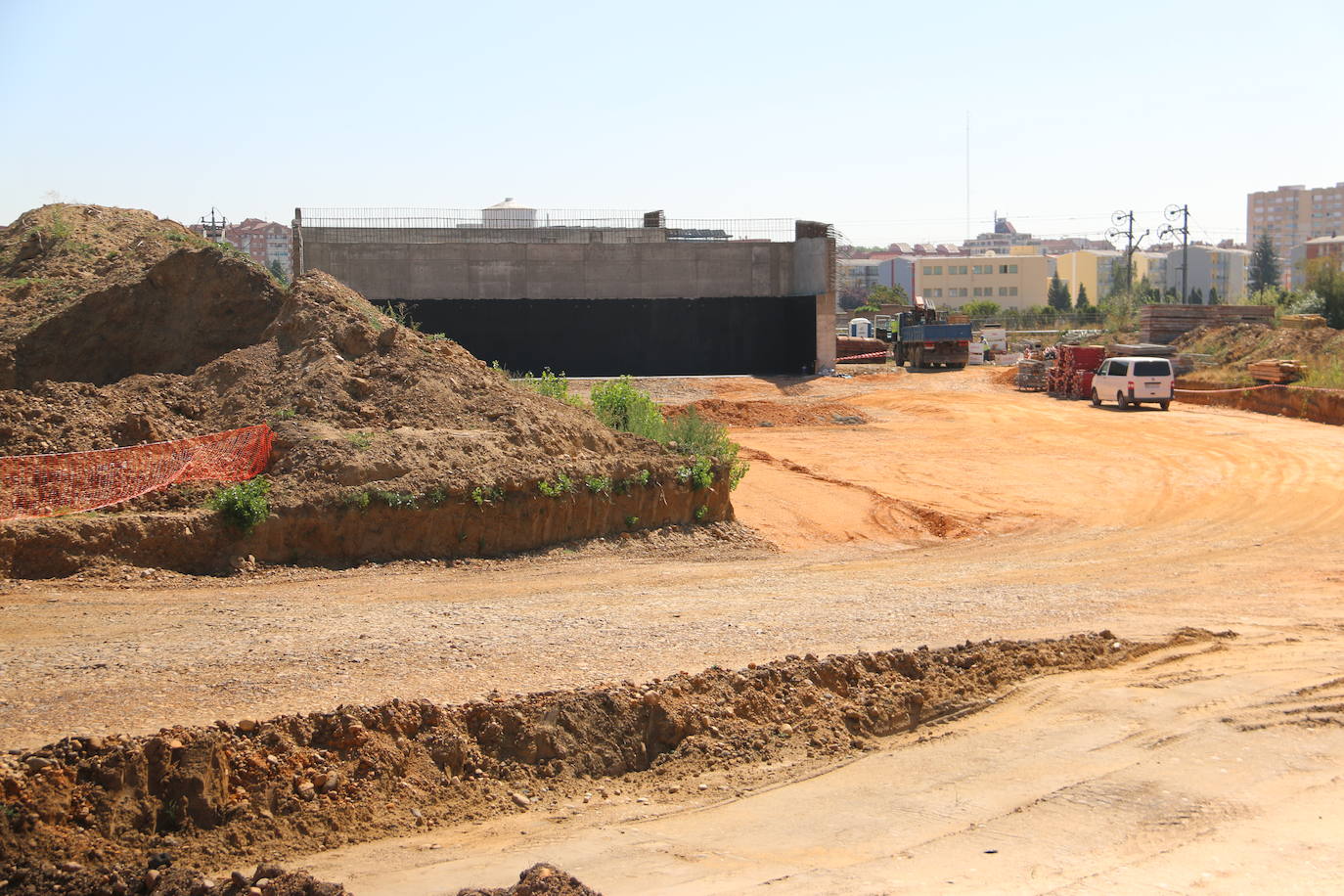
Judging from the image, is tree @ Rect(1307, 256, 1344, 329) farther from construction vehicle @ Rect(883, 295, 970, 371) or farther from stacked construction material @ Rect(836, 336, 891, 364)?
stacked construction material @ Rect(836, 336, 891, 364)

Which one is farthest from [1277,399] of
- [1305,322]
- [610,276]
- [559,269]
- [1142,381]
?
[559,269]

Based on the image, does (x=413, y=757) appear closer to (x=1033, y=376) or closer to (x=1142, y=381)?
(x=1142, y=381)

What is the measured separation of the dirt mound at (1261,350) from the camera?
35125 mm

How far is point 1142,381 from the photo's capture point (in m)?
33.8

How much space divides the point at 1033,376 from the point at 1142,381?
23.8ft

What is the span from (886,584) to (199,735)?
8.15 metres

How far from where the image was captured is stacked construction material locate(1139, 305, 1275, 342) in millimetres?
46438

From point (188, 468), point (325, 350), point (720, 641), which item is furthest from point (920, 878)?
point (325, 350)

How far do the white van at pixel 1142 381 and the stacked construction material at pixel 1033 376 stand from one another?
5917 mm

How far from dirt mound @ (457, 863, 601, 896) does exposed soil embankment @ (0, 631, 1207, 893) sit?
4.46 feet

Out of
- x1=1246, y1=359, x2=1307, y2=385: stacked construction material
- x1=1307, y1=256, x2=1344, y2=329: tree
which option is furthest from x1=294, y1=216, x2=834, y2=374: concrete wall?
x1=1307, y1=256, x2=1344, y2=329: tree

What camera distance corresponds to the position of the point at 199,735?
7.20m

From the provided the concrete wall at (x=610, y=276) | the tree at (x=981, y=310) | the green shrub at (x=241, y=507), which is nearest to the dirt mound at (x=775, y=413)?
the concrete wall at (x=610, y=276)

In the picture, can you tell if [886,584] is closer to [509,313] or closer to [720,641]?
[720,641]
